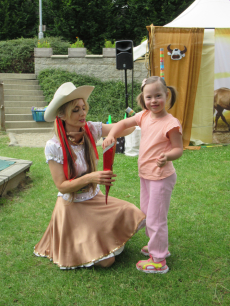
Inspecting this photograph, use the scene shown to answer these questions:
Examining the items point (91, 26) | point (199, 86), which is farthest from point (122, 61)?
point (91, 26)

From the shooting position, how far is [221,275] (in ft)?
7.90

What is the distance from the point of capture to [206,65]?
7410 mm

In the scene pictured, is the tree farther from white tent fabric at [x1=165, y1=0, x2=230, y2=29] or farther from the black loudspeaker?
white tent fabric at [x1=165, y1=0, x2=230, y2=29]

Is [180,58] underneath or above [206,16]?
underneath

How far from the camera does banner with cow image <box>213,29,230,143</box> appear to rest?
7.38 m

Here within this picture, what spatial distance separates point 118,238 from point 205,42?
6127mm

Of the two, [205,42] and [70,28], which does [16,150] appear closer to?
[205,42]

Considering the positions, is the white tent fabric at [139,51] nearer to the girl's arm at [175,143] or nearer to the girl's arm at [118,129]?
the girl's arm at [118,129]

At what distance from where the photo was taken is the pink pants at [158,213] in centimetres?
232

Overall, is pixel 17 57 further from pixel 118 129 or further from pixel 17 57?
pixel 118 129

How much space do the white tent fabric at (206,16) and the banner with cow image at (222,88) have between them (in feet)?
1.49

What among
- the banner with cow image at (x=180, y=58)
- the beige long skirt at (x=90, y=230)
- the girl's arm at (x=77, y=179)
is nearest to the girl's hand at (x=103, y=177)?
the girl's arm at (x=77, y=179)

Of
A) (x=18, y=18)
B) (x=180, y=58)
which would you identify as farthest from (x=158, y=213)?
(x=18, y=18)

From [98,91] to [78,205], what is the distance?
892 cm
